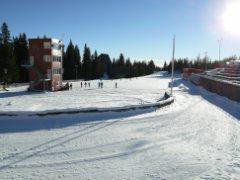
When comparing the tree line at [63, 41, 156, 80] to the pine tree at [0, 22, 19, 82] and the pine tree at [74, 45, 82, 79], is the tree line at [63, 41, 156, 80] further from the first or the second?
the pine tree at [0, 22, 19, 82]

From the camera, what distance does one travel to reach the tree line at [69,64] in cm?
7150

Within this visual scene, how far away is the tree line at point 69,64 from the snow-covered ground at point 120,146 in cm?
4290

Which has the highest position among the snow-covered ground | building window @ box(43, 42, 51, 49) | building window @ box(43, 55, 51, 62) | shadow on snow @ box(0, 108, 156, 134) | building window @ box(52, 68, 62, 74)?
→ building window @ box(43, 42, 51, 49)

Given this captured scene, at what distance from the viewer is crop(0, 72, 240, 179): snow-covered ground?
45.1 ft

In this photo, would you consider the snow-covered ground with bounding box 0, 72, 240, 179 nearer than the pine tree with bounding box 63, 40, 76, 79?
Yes

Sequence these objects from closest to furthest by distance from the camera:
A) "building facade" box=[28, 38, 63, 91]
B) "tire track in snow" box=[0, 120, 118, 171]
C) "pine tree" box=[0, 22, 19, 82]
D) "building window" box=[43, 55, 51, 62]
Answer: "tire track in snow" box=[0, 120, 118, 171] < "building facade" box=[28, 38, 63, 91] < "building window" box=[43, 55, 51, 62] < "pine tree" box=[0, 22, 19, 82]

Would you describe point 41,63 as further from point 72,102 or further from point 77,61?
point 77,61

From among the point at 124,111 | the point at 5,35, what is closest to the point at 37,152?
the point at 124,111

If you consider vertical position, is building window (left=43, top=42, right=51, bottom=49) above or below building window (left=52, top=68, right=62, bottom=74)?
above

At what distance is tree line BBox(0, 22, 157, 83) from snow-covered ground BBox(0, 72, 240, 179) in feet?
141

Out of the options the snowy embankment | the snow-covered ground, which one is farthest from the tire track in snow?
the snowy embankment

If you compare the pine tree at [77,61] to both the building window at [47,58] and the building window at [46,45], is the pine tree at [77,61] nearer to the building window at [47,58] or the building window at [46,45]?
the building window at [47,58]

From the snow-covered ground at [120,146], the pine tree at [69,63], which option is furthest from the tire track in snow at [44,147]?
the pine tree at [69,63]

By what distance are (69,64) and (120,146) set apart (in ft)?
300
